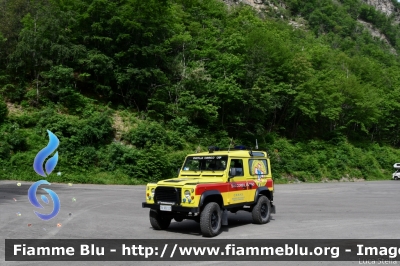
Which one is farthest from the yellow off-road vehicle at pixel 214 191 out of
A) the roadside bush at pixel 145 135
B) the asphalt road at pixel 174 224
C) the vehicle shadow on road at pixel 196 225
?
the roadside bush at pixel 145 135

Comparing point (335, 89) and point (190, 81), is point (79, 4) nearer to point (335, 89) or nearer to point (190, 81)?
point (190, 81)

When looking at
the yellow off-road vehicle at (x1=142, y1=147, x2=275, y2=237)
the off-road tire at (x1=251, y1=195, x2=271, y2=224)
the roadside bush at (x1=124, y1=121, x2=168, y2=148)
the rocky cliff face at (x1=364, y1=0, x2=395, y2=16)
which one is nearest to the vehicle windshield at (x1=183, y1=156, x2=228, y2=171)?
the yellow off-road vehicle at (x1=142, y1=147, x2=275, y2=237)

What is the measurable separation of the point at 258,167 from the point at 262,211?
4.77ft

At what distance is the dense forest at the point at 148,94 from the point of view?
93.2ft

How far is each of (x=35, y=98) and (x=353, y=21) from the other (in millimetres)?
121722

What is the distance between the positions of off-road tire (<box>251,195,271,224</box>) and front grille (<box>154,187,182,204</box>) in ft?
10.6

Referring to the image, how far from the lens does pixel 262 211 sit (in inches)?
474

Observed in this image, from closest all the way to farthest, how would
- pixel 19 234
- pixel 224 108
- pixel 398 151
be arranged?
pixel 19 234, pixel 224 108, pixel 398 151

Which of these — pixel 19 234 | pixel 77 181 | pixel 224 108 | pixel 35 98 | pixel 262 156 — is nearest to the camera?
pixel 19 234

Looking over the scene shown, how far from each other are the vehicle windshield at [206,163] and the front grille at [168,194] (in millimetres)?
1781

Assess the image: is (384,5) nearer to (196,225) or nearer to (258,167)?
(258,167)

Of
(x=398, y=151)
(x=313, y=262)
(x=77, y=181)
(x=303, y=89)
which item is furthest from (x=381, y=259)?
(x=398, y=151)

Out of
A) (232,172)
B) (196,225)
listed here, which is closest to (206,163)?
(232,172)

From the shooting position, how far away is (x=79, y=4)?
114 feet
